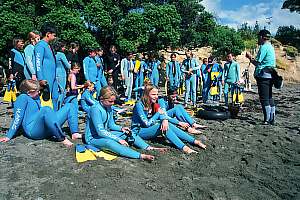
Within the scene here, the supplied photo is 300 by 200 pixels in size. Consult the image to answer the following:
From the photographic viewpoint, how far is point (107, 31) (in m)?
12.2

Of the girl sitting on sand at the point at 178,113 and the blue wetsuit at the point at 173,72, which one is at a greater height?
the blue wetsuit at the point at 173,72

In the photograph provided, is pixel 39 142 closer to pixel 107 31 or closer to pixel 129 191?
pixel 129 191

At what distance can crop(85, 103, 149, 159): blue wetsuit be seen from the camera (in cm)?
431

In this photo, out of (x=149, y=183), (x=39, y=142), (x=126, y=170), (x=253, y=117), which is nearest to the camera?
(x=149, y=183)

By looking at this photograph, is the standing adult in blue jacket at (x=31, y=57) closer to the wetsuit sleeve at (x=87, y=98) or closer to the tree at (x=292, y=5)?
the wetsuit sleeve at (x=87, y=98)

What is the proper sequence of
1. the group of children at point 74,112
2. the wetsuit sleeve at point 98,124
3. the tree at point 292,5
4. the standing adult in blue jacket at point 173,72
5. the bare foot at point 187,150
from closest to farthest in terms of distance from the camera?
the wetsuit sleeve at point 98,124, the group of children at point 74,112, the bare foot at point 187,150, the standing adult in blue jacket at point 173,72, the tree at point 292,5

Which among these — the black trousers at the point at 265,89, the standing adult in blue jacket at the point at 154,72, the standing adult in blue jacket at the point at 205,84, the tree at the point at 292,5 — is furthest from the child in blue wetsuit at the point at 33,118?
the tree at the point at 292,5

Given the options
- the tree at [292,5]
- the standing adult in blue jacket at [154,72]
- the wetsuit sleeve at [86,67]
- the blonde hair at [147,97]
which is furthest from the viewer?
the tree at [292,5]

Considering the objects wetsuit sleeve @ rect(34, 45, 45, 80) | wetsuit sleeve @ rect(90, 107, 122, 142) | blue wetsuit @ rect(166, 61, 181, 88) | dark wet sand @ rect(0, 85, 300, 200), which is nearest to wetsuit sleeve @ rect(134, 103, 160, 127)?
Answer: dark wet sand @ rect(0, 85, 300, 200)

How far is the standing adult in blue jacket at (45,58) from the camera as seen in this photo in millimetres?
5375

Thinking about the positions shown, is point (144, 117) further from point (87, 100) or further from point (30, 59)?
point (87, 100)

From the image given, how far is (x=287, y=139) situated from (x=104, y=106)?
3650mm

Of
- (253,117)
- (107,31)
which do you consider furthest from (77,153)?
(107,31)

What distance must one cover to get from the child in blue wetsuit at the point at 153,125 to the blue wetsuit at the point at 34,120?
128 centimetres
